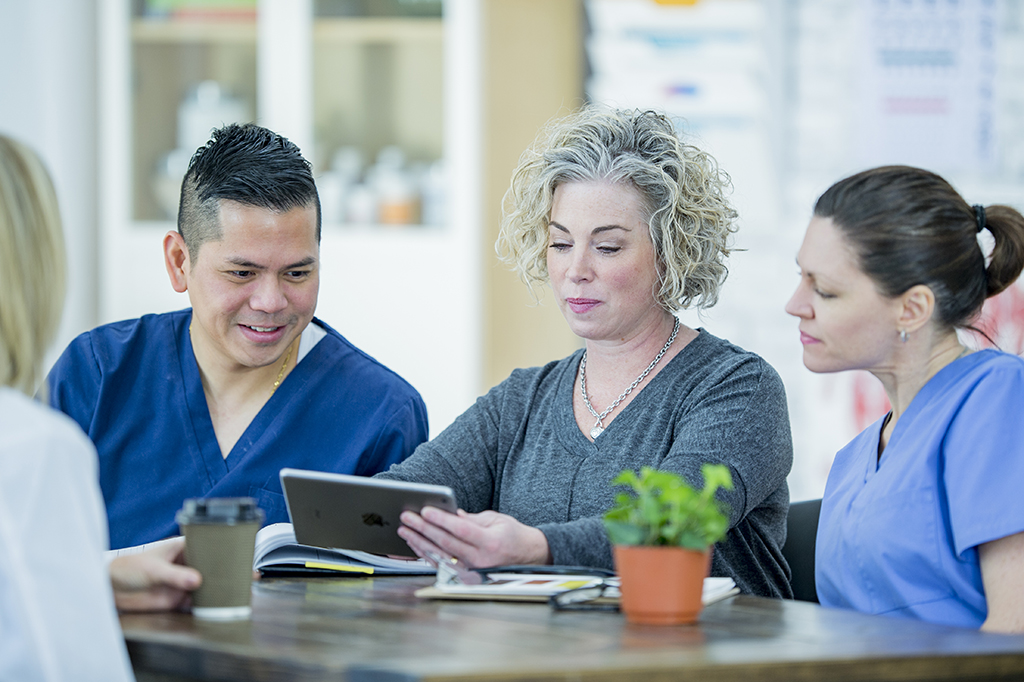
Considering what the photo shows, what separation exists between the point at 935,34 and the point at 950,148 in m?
0.39

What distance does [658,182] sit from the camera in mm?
1794

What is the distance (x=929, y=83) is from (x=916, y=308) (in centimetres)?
276

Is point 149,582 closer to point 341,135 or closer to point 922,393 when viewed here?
point 922,393

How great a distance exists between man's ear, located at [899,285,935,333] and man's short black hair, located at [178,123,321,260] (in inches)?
38.3

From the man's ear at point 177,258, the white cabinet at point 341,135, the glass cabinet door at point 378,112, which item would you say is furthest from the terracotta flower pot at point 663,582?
the glass cabinet door at point 378,112

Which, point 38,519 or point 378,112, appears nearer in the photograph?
point 38,519

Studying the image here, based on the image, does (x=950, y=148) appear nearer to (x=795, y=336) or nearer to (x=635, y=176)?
(x=795, y=336)

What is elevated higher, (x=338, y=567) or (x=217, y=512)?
(x=217, y=512)

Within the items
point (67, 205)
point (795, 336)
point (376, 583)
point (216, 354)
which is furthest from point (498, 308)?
point (376, 583)

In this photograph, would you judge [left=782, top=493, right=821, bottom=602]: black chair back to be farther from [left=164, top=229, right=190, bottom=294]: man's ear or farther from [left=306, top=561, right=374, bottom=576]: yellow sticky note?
[left=164, top=229, right=190, bottom=294]: man's ear

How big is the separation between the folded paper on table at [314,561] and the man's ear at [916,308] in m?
0.73

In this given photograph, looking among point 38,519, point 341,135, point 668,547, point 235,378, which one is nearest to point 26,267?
point 38,519

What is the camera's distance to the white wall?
392cm

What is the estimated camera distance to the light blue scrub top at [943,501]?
4.32 feet
